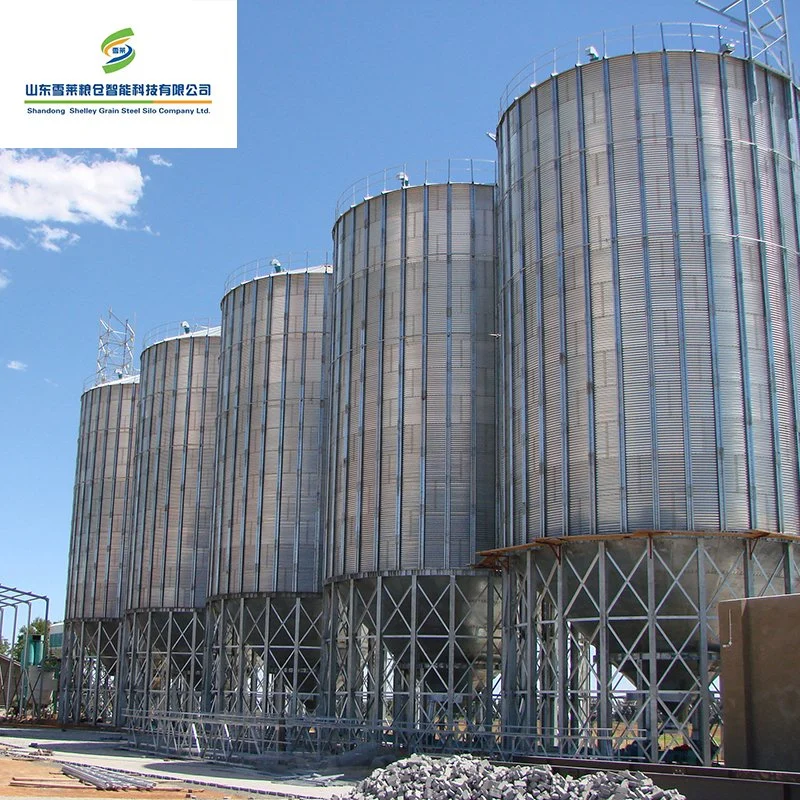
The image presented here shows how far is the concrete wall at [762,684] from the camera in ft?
72.7

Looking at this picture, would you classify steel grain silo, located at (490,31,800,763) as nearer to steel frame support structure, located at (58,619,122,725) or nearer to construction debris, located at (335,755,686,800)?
construction debris, located at (335,755,686,800)

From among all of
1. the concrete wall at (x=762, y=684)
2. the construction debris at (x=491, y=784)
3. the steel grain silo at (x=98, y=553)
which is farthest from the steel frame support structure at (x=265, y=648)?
the concrete wall at (x=762, y=684)

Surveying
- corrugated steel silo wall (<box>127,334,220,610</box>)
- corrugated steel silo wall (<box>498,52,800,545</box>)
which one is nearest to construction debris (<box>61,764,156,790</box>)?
corrugated steel silo wall (<box>498,52,800,545</box>)

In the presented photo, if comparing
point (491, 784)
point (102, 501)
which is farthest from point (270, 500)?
point (491, 784)

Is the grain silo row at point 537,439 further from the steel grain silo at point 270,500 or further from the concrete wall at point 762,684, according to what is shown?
the concrete wall at point 762,684

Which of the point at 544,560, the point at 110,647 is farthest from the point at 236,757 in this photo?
the point at 110,647

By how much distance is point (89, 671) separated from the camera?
72.5 m

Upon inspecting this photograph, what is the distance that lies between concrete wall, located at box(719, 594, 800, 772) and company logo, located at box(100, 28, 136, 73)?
26961 mm

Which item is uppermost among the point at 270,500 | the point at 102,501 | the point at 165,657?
the point at 102,501

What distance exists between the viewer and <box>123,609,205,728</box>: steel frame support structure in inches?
2329

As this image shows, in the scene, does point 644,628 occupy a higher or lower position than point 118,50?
lower

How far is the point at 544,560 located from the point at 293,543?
1861cm

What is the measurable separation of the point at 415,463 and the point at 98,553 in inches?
1513

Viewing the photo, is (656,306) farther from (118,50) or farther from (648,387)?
(118,50)
